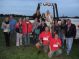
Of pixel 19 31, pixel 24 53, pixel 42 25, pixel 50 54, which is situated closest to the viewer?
pixel 50 54

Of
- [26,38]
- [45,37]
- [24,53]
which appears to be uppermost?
[45,37]

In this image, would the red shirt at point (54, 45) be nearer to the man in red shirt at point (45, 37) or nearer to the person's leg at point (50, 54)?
the person's leg at point (50, 54)

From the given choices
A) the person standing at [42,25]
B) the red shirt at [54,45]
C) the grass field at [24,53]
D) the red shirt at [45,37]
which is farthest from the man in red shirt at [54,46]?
the person standing at [42,25]

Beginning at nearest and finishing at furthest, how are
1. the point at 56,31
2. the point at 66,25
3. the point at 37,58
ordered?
1. the point at 37,58
2. the point at 66,25
3. the point at 56,31

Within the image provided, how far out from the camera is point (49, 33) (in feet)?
59.2

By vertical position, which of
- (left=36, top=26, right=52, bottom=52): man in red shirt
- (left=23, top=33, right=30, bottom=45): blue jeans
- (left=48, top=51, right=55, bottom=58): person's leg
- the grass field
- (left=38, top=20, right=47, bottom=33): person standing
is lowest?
the grass field

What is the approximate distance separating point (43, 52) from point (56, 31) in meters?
1.63

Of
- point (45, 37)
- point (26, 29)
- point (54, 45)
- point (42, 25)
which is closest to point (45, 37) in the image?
point (45, 37)

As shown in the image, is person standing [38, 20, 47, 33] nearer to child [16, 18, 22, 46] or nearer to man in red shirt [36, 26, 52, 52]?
child [16, 18, 22, 46]

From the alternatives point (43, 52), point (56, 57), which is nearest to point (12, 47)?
point (43, 52)

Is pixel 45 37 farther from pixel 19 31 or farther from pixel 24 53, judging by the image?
pixel 19 31

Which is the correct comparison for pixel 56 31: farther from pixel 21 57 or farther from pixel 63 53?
pixel 21 57

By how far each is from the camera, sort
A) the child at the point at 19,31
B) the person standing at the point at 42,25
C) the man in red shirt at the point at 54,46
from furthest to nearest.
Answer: the child at the point at 19,31
the person standing at the point at 42,25
the man in red shirt at the point at 54,46

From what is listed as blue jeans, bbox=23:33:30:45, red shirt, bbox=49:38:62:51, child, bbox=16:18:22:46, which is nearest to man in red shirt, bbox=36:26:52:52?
red shirt, bbox=49:38:62:51
